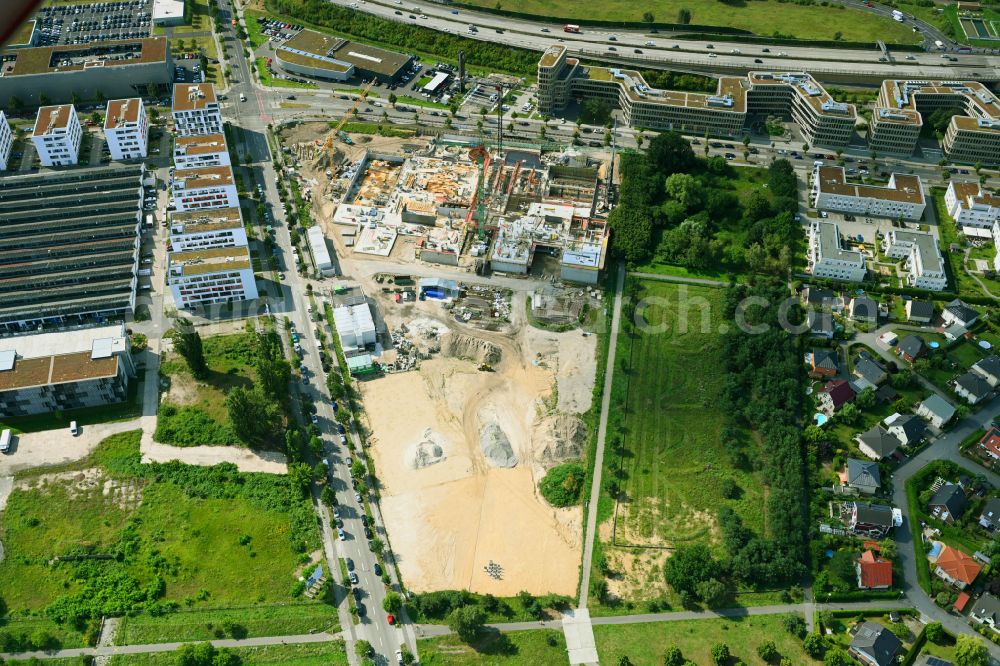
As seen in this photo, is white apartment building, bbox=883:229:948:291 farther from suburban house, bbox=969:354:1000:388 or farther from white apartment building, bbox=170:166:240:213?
white apartment building, bbox=170:166:240:213

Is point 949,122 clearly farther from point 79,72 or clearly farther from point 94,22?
point 94,22

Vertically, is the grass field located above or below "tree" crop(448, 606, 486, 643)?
below

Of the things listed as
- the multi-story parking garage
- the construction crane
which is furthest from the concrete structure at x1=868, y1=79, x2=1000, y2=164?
the multi-story parking garage

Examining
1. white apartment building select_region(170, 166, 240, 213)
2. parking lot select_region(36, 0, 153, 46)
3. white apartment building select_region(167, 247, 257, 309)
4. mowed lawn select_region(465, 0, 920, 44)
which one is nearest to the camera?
white apartment building select_region(167, 247, 257, 309)

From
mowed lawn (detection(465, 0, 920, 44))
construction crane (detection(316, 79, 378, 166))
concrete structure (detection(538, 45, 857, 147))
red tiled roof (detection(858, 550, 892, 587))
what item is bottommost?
red tiled roof (detection(858, 550, 892, 587))

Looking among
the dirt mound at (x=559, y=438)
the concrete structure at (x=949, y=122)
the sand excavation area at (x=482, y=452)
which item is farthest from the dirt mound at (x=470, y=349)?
the concrete structure at (x=949, y=122)

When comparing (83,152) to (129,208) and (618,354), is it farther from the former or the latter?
(618,354)

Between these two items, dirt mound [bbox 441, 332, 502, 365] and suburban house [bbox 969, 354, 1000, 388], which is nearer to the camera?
suburban house [bbox 969, 354, 1000, 388]

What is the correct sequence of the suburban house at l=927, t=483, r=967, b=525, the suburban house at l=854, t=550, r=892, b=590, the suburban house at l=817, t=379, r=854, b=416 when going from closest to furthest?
the suburban house at l=854, t=550, r=892, b=590 → the suburban house at l=927, t=483, r=967, b=525 → the suburban house at l=817, t=379, r=854, b=416
